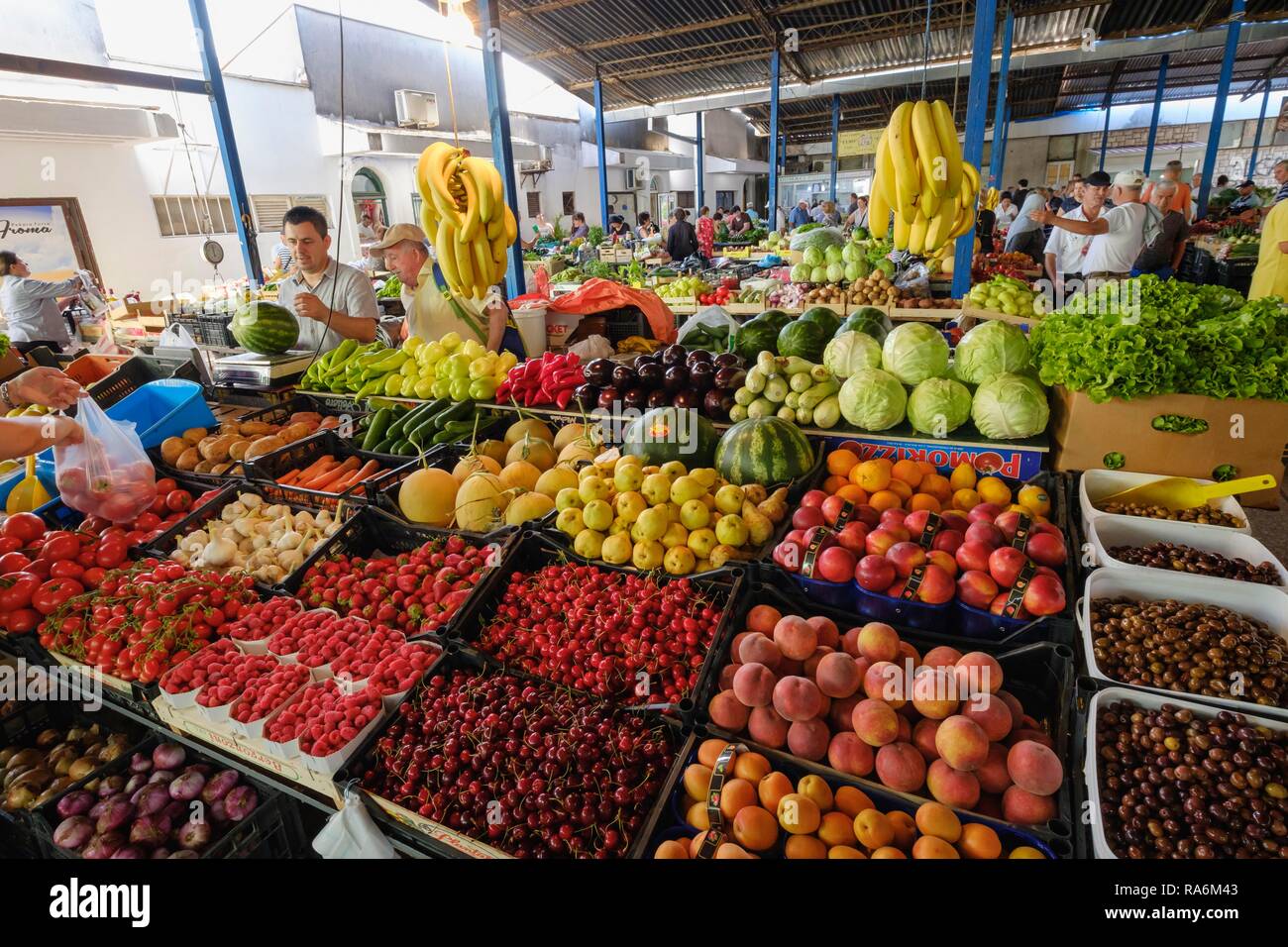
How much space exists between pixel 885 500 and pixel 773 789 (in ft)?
4.07

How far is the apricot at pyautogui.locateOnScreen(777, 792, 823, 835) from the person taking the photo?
1394 millimetres

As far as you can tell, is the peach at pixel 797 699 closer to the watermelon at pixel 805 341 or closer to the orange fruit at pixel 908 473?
the orange fruit at pixel 908 473

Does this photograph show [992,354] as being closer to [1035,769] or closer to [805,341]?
[805,341]

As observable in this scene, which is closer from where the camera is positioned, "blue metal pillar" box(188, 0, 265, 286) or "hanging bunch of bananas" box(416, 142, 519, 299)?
"hanging bunch of bananas" box(416, 142, 519, 299)

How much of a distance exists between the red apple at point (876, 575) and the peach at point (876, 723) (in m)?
0.48

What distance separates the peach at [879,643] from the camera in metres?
1.75

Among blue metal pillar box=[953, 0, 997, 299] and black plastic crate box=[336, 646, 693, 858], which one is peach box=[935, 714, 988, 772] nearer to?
black plastic crate box=[336, 646, 693, 858]

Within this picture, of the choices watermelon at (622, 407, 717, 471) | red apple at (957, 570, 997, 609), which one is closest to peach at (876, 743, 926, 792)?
red apple at (957, 570, 997, 609)

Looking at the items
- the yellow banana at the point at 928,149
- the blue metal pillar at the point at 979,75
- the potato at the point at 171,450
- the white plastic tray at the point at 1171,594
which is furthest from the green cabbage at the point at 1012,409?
the potato at the point at 171,450

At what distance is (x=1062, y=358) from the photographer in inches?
101

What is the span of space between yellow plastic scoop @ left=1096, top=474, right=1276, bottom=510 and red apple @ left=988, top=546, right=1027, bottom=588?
2.61ft

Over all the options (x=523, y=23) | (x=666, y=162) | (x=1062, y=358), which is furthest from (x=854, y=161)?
→ (x=1062, y=358)
